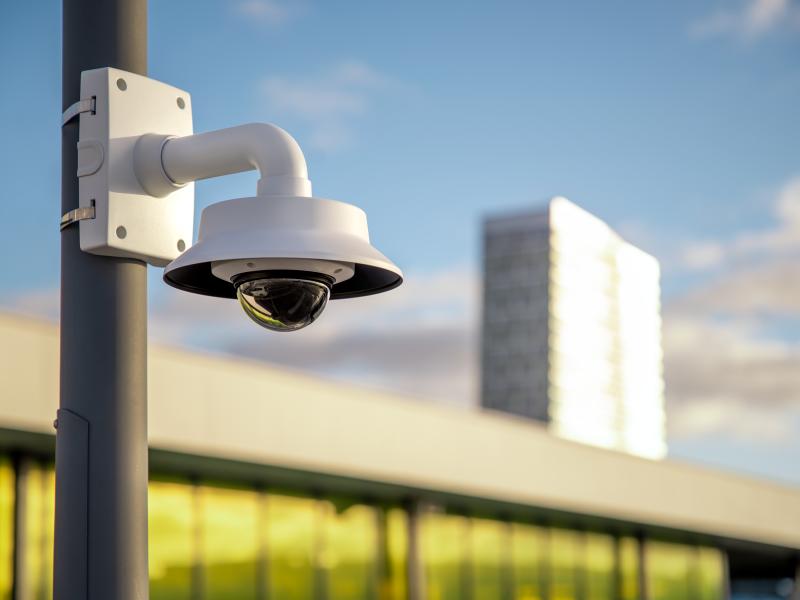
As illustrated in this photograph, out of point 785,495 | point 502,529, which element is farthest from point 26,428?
point 785,495

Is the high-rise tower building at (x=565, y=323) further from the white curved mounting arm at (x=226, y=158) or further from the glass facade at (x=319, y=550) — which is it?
the white curved mounting arm at (x=226, y=158)

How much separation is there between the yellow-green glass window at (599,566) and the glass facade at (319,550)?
0.02 metres

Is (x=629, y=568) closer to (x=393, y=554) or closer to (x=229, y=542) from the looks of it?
(x=393, y=554)

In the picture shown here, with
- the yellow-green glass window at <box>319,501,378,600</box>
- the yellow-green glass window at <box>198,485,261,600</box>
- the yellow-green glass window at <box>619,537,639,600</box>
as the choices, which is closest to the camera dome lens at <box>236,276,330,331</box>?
the yellow-green glass window at <box>198,485,261,600</box>

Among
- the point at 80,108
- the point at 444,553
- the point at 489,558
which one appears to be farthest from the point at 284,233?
the point at 489,558

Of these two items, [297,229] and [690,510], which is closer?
[297,229]

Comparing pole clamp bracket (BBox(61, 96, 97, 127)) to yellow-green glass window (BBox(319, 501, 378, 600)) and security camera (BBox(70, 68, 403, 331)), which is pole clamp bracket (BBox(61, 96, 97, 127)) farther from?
yellow-green glass window (BBox(319, 501, 378, 600))

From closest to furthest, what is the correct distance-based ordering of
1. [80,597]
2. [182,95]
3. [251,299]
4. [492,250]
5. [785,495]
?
[80,597] → [251,299] → [182,95] → [785,495] → [492,250]

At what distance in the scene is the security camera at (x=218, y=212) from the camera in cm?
229

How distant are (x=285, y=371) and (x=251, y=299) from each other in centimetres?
1450

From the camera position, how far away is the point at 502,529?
80.1ft

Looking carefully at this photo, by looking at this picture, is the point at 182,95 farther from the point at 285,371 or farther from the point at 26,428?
the point at 285,371

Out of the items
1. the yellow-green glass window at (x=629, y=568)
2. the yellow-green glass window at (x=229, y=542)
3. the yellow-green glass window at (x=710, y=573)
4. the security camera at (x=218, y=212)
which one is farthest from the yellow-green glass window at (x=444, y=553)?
the security camera at (x=218, y=212)

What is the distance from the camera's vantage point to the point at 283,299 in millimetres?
2377
